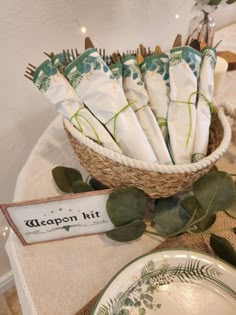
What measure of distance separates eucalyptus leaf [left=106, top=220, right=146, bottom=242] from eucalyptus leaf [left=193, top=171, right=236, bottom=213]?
9 cm

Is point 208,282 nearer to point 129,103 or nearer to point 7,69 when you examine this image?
point 129,103

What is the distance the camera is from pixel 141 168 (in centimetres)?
38

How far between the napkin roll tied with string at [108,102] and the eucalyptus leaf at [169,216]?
0.09 m

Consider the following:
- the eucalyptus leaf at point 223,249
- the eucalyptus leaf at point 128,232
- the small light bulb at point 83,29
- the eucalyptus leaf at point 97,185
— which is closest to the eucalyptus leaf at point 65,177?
the eucalyptus leaf at point 97,185

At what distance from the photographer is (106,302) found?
0.34 metres

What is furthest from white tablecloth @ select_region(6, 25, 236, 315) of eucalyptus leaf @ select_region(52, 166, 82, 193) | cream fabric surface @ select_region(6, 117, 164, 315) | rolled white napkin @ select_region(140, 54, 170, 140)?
rolled white napkin @ select_region(140, 54, 170, 140)

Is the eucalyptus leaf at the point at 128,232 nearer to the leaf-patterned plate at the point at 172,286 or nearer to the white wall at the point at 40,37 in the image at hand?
the leaf-patterned plate at the point at 172,286

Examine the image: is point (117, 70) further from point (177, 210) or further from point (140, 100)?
point (177, 210)

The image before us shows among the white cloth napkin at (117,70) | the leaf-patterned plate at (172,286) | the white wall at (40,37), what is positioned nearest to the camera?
the leaf-patterned plate at (172,286)

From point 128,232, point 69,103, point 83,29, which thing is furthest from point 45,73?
point 83,29

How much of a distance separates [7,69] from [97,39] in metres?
0.28

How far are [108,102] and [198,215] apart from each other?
0.73 ft

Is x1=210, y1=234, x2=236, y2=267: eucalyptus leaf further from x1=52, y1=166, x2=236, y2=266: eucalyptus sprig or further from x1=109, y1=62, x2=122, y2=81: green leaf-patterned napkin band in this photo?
x1=109, y1=62, x2=122, y2=81: green leaf-patterned napkin band

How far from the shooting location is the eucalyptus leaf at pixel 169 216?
1.46 feet
